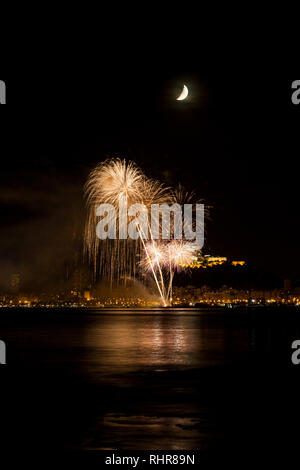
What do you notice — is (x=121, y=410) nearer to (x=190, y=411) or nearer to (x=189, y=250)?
(x=190, y=411)

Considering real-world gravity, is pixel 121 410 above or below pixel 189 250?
below

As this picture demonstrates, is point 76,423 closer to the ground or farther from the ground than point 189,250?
closer to the ground

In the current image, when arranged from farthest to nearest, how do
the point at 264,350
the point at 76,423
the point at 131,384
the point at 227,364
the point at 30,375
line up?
1. the point at 264,350
2. the point at 227,364
3. the point at 30,375
4. the point at 131,384
5. the point at 76,423

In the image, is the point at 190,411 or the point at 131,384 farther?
the point at 131,384

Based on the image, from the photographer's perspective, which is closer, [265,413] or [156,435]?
[156,435]

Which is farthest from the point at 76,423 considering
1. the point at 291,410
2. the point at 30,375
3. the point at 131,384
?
the point at 30,375

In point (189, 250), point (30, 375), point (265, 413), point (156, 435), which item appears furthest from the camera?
point (189, 250)
